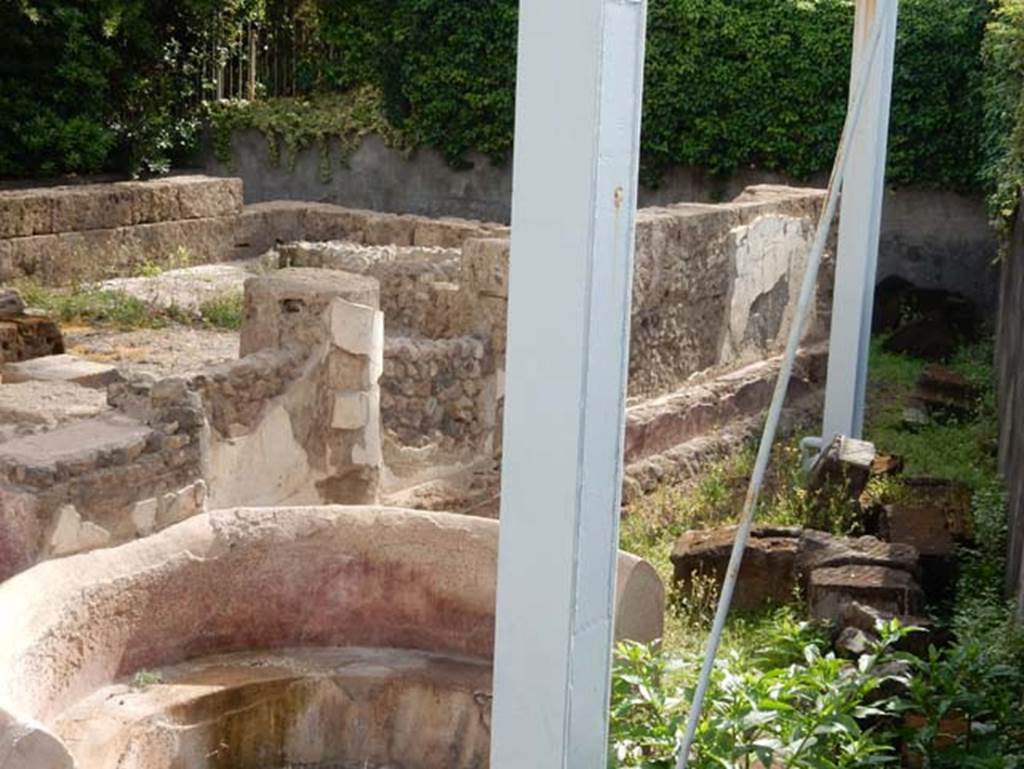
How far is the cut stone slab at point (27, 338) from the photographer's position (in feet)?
29.2

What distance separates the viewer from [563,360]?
2.81 m

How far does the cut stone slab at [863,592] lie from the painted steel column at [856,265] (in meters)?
2.40

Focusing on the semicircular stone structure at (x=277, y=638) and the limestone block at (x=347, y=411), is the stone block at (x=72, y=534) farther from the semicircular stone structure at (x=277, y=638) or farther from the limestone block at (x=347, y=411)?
the limestone block at (x=347, y=411)

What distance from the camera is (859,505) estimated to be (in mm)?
7660

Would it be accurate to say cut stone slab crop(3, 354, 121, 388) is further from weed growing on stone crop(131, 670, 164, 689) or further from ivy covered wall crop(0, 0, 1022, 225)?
ivy covered wall crop(0, 0, 1022, 225)

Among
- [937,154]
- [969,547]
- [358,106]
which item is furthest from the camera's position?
[358,106]

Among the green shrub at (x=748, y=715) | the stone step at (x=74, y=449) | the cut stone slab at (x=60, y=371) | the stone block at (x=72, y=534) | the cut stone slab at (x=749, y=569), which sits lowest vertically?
the cut stone slab at (x=749, y=569)

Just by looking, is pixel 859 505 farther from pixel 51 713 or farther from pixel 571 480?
pixel 571 480

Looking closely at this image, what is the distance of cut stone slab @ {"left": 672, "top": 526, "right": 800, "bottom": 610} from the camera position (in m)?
6.54

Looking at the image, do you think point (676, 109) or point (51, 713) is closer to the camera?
point (51, 713)

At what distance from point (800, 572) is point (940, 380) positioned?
182 inches

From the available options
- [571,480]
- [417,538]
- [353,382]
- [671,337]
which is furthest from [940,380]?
[571,480]

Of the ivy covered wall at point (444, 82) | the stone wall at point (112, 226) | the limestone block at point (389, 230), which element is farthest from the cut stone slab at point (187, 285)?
the ivy covered wall at point (444, 82)

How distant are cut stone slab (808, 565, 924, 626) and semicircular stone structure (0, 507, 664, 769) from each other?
3.76ft
